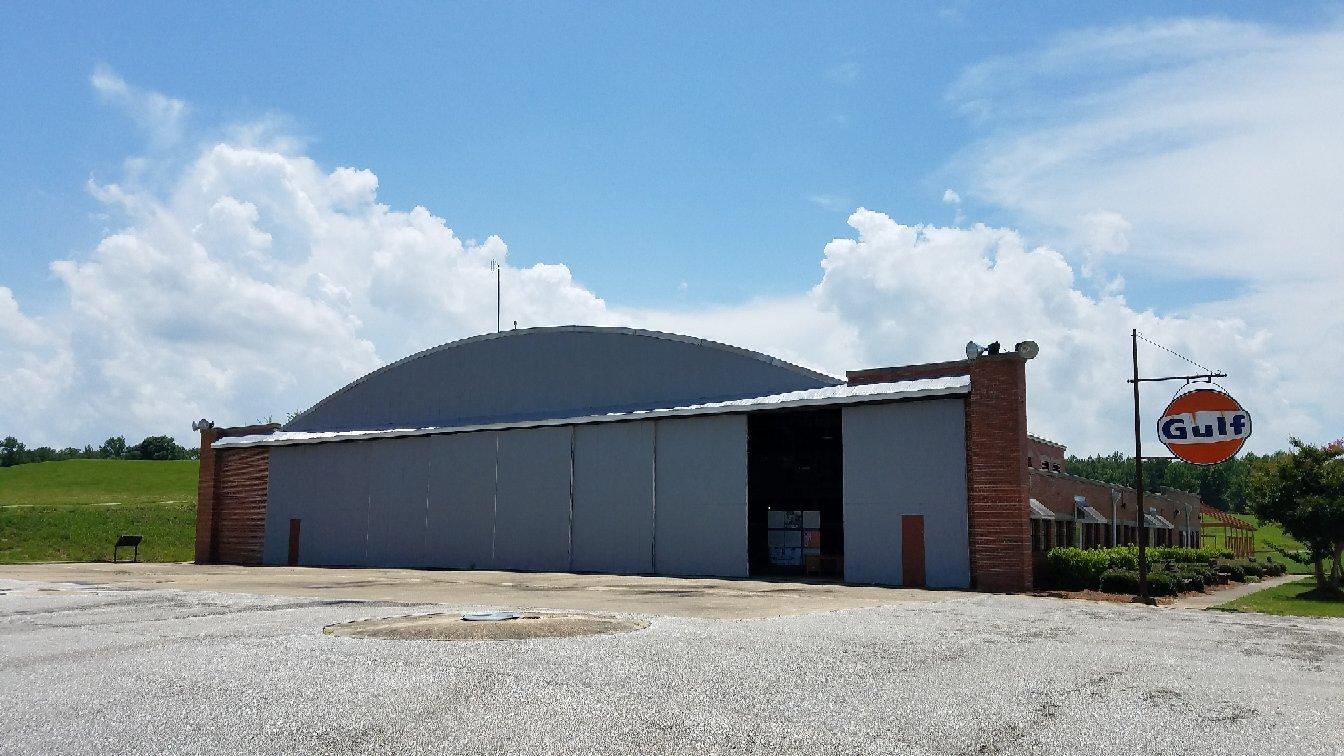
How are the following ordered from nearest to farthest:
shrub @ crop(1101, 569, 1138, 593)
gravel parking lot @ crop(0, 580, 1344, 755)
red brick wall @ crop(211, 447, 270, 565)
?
gravel parking lot @ crop(0, 580, 1344, 755) < shrub @ crop(1101, 569, 1138, 593) < red brick wall @ crop(211, 447, 270, 565)

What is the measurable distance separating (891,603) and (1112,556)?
463 inches

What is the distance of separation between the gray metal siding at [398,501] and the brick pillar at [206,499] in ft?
37.7

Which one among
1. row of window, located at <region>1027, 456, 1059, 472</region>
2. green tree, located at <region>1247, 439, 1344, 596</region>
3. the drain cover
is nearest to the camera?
the drain cover

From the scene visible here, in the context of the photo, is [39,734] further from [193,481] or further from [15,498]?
[193,481]

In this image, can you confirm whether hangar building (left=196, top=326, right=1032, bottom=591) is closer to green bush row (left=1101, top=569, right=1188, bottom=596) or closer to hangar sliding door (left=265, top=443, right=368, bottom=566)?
hangar sliding door (left=265, top=443, right=368, bottom=566)

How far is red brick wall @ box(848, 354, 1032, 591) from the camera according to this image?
28.7 metres

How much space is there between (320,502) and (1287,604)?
3793 cm

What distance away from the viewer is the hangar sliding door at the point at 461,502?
135ft

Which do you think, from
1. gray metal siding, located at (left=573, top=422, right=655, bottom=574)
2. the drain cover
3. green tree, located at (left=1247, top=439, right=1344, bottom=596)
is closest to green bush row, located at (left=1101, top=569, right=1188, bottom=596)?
green tree, located at (left=1247, top=439, right=1344, bottom=596)

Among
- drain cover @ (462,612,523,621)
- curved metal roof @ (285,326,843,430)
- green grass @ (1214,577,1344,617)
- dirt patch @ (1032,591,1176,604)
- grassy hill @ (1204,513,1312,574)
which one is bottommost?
grassy hill @ (1204,513,1312,574)

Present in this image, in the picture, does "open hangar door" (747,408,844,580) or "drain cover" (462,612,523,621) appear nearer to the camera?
"drain cover" (462,612,523,621)

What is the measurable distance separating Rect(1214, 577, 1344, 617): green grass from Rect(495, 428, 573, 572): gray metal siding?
21.9 m

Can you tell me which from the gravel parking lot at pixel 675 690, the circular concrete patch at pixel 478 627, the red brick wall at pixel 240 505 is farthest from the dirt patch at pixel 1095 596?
the red brick wall at pixel 240 505

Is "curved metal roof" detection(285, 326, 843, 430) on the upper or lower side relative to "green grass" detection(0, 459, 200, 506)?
upper
